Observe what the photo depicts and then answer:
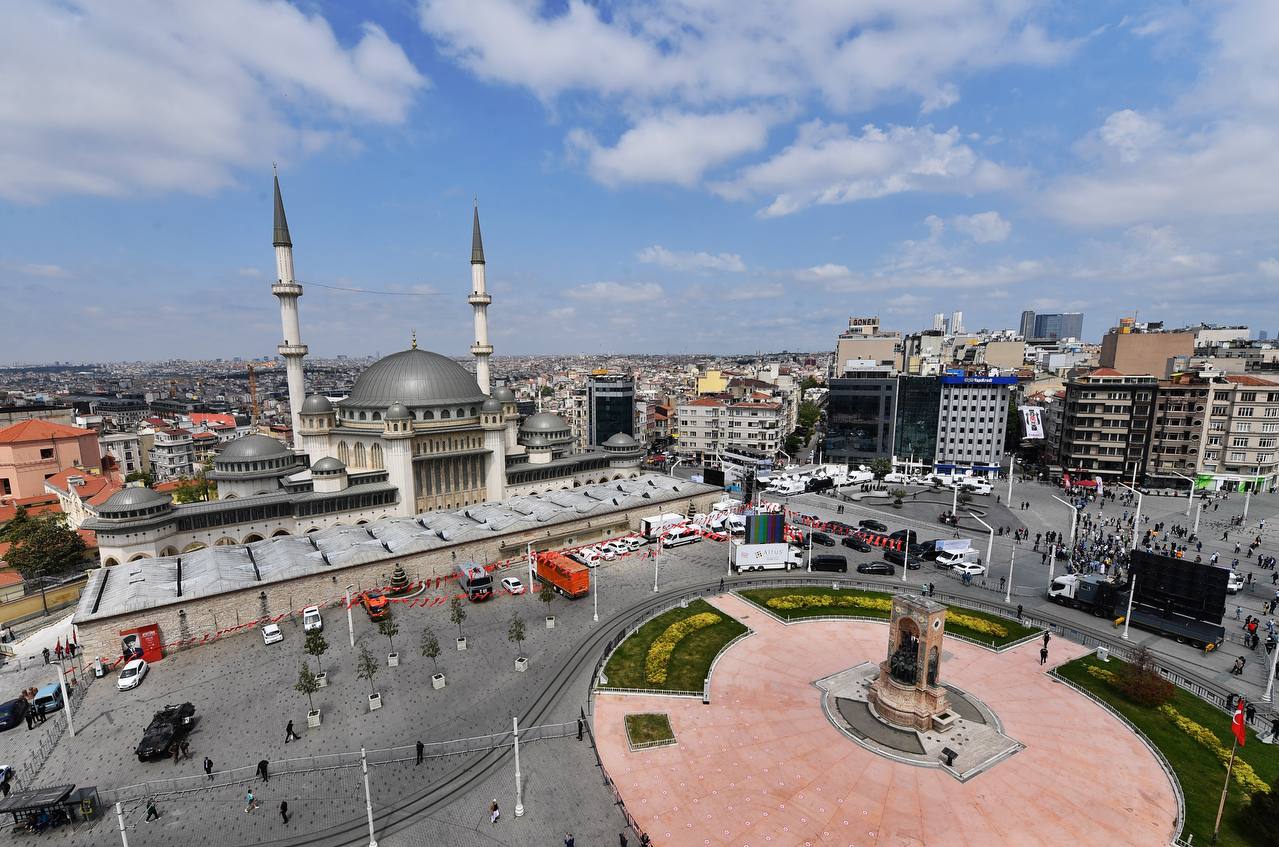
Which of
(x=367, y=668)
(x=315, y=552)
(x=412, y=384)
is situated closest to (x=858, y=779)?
(x=367, y=668)

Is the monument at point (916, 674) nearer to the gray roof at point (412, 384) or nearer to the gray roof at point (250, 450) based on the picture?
the gray roof at point (412, 384)

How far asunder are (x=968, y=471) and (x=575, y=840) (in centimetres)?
8492

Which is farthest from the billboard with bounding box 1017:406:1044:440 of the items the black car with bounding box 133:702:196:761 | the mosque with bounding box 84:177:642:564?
the black car with bounding box 133:702:196:761

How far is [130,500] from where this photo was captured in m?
40.7

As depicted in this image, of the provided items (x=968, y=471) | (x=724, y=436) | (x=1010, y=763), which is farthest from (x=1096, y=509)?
(x=1010, y=763)

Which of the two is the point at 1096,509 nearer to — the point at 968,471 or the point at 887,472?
the point at 968,471

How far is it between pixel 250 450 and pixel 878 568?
193ft

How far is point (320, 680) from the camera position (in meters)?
28.7

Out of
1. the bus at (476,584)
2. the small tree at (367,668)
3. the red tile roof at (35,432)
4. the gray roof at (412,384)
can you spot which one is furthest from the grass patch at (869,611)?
the red tile roof at (35,432)

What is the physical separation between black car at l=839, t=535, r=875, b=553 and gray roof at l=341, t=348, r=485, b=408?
4021cm

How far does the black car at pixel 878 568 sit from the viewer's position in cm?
4522

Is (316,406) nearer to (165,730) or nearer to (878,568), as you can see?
(165,730)

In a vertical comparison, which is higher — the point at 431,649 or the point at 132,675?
the point at 431,649

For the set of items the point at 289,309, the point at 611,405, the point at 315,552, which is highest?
the point at 289,309
